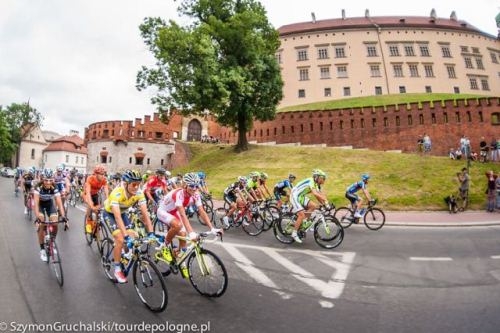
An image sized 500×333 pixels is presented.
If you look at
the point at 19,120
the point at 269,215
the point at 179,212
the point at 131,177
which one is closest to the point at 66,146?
the point at 19,120

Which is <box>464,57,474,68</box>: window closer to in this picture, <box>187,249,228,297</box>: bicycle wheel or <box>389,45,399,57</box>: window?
<box>389,45,399,57</box>: window

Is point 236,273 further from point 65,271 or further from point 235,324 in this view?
point 65,271

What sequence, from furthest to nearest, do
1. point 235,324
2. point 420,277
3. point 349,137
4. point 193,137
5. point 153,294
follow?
point 193,137 → point 349,137 → point 420,277 → point 153,294 → point 235,324

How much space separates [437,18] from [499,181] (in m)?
65.3

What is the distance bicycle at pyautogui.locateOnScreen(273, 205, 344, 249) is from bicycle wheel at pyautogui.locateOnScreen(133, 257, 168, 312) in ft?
17.4

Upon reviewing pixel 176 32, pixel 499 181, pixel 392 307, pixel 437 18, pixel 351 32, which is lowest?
pixel 392 307

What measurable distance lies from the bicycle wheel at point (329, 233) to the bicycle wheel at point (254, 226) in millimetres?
2361

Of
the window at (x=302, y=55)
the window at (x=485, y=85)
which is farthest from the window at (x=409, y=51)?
the window at (x=302, y=55)

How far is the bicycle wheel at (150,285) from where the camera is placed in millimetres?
4781

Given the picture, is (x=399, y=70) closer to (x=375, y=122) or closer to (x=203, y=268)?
(x=375, y=122)

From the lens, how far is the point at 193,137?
58.9 metres

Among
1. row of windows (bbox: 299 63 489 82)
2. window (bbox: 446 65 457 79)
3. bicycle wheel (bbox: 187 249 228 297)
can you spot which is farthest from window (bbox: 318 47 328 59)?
bicycle wheel (bbox: 187 249 228 297)

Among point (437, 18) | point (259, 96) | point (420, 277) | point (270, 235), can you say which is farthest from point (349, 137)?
point (437, 18)

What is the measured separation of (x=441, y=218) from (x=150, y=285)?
13633 mm
